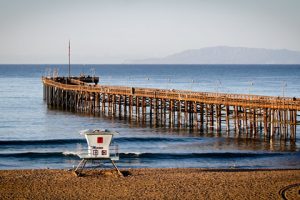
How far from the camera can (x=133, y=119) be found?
2515 inches

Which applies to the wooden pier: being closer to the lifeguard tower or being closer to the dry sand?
the dry sand

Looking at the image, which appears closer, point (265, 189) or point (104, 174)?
A: point (265, 189)

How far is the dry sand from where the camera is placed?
26.5 meters

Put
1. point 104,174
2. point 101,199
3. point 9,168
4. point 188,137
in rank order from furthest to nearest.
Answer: point 188,137
point 9,168
point 104,174
point 101,199

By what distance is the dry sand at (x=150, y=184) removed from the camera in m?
26.5

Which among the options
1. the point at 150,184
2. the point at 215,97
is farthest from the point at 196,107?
the point at 150,184

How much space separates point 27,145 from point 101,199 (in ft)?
76.6

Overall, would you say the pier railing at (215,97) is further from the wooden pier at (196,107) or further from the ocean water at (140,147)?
the ocean water at (140,147)

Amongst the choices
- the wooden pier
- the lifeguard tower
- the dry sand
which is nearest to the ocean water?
the wooden pier

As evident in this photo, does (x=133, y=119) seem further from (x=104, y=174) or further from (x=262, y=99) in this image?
(x=104, y=174)

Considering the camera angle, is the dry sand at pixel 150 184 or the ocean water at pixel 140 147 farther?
the ocean water at pixel 140 147

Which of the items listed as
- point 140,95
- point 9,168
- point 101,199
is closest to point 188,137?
point 140,95

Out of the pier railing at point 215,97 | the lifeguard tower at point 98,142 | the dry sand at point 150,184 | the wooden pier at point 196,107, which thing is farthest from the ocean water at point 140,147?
the dry sand at point 150,184

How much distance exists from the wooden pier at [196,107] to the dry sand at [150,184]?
1511 cm
